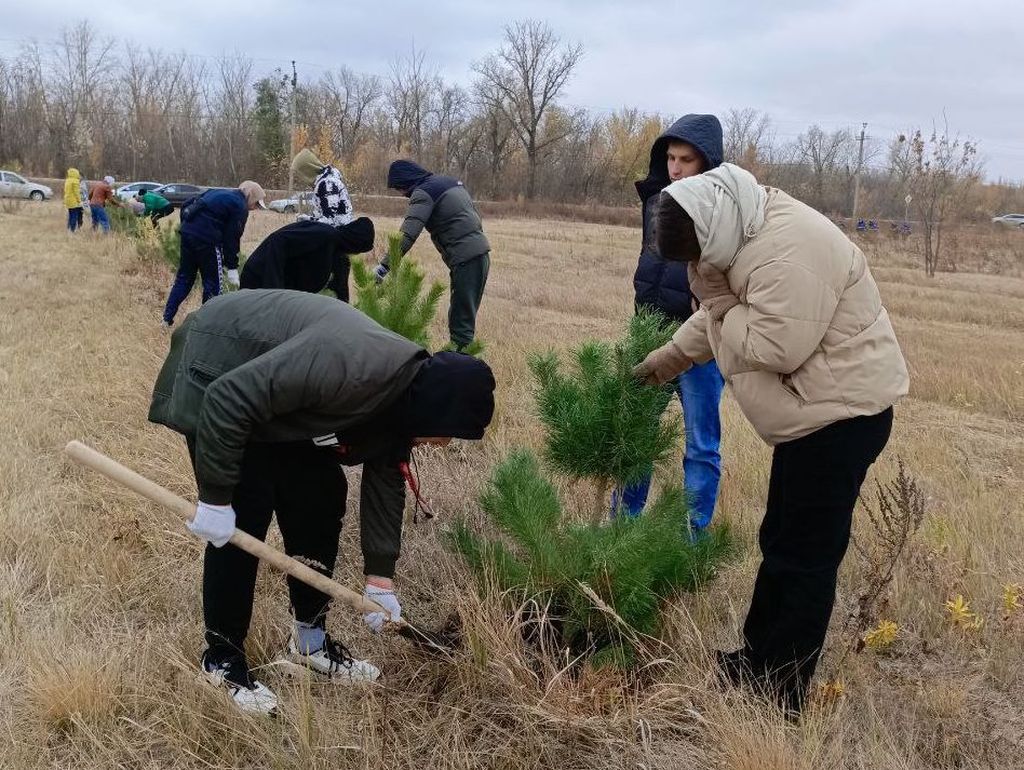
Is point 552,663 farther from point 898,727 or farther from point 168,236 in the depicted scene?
point 168,236

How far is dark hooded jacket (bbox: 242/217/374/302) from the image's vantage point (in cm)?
424

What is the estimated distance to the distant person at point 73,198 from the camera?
16.9 m

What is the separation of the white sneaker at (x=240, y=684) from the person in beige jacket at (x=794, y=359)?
1343mm

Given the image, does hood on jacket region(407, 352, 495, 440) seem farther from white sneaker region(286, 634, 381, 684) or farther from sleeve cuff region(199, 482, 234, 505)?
white sneaker region(286, 634, 381, 684)

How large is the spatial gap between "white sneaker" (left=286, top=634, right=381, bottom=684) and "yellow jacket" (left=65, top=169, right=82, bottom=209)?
17205mm

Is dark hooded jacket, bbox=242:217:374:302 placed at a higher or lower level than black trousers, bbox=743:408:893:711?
higher

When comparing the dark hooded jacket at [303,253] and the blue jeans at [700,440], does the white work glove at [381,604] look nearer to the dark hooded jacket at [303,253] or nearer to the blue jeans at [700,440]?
the blue jeans at [700,440]

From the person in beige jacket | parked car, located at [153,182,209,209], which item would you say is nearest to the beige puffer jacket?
the person in beige jacket

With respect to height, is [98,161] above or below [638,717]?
above

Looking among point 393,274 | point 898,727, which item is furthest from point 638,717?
point 393,274

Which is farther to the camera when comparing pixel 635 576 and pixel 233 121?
pixel 233 121

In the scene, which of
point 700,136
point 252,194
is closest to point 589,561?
point 700,136

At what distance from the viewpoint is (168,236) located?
10.7m

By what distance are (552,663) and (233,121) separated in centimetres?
6140
